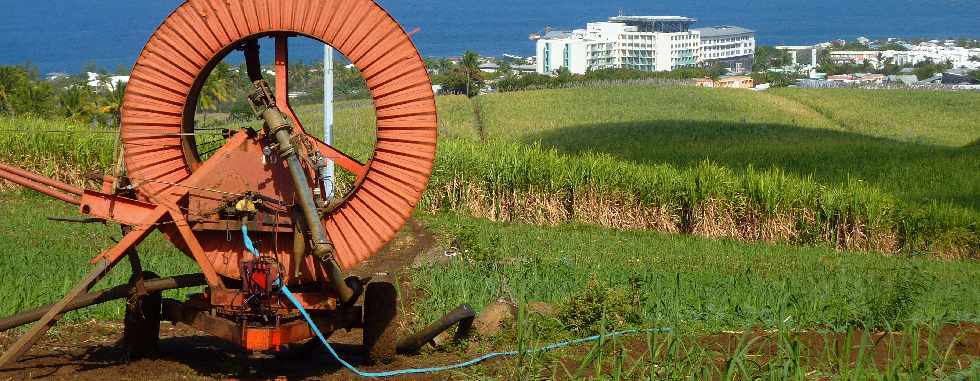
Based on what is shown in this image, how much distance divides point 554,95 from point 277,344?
222 ft

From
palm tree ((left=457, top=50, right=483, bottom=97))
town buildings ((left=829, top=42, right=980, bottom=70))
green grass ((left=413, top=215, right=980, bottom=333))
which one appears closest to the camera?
Answer: green grass ((left=413, top=215, right=980, bottom=333))

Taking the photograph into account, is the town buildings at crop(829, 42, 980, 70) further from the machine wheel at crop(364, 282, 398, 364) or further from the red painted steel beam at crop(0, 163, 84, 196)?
the red painted steel beam at crop(0, 163, 84, 196)

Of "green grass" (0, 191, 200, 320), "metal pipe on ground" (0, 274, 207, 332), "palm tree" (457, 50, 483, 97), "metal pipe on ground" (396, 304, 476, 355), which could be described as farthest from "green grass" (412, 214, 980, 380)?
"palm tree" (457, 50, 483, 97)

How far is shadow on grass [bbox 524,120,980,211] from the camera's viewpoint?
31.7 meters

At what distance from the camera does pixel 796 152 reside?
39719 millimetres

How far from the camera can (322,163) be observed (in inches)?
360

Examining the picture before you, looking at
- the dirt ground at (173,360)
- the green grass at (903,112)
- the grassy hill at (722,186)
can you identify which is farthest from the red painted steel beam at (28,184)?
the green grass at (903,112)

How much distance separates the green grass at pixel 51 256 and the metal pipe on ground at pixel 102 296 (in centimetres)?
241

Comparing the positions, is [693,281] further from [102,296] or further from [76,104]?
[76,104]

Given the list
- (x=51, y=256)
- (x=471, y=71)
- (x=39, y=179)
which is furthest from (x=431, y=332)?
(x=471, y=71)

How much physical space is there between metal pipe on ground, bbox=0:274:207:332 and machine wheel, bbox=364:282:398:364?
123 centimetres

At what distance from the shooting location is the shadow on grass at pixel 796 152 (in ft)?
104

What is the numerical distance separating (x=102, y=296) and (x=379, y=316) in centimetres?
202

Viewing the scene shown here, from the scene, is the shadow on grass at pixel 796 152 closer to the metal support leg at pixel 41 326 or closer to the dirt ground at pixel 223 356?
the dirt ground at pixel 223 356
